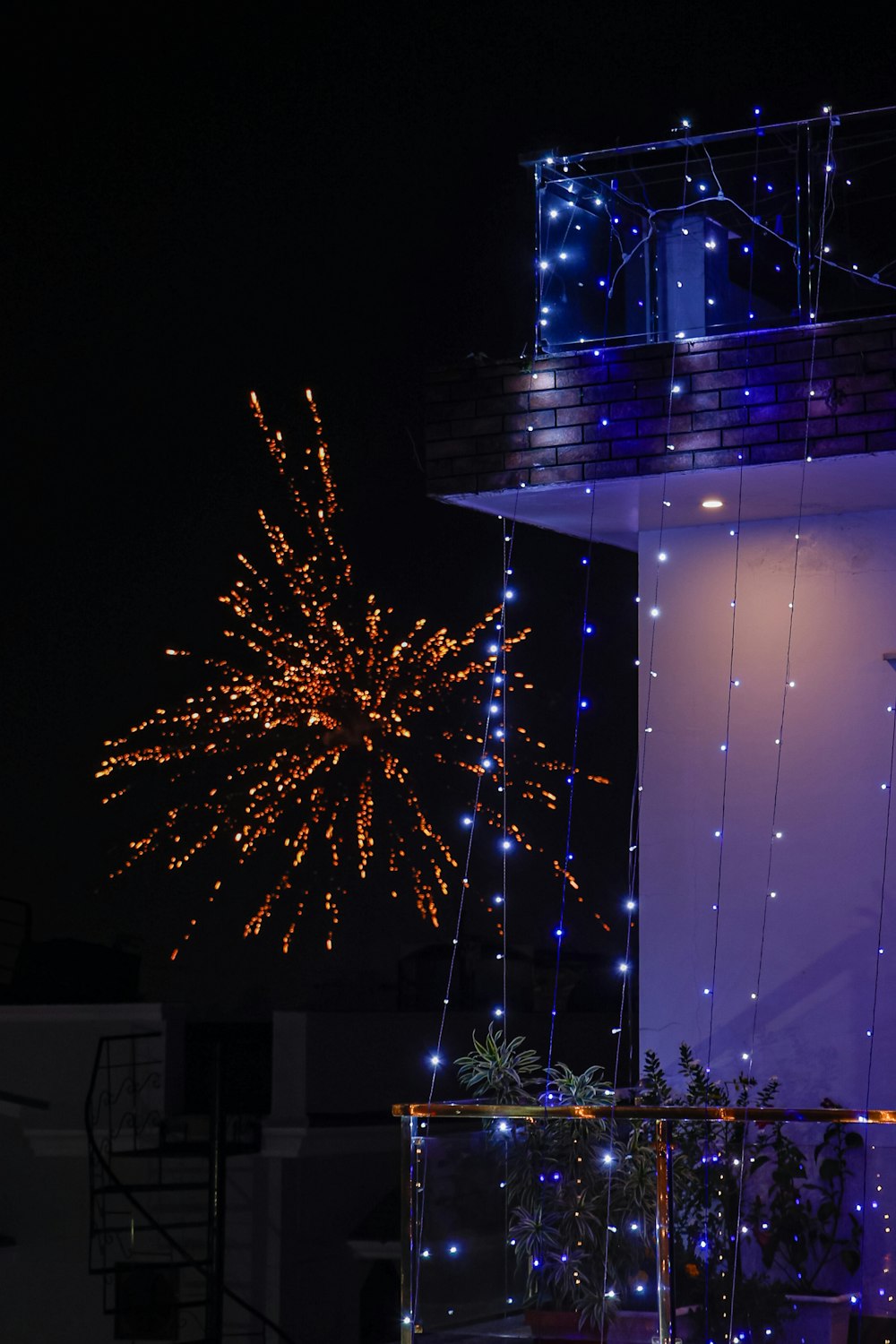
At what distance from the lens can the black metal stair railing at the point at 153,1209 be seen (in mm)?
12836

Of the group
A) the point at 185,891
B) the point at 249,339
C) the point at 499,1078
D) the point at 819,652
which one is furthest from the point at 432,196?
the point at 499,1078

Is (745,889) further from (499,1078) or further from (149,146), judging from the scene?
(149,146)

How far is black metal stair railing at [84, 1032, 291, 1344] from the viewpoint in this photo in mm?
12836

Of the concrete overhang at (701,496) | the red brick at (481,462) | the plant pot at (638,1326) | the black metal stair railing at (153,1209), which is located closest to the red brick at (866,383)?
the concrete overhang at (701,496)

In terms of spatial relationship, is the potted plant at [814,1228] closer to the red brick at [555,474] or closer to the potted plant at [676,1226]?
the potted plant at [676,1226]

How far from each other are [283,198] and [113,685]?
15.9ft

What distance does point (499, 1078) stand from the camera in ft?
22.6

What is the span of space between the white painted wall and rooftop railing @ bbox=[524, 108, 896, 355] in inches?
44.3

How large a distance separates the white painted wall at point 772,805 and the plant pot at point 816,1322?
61.5 inches

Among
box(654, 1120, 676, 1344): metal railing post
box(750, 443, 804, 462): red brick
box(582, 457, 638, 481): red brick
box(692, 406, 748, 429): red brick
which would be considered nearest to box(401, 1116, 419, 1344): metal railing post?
box(654, 1120, 676, 1344): metal railing post

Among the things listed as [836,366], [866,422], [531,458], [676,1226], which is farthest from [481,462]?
[676,1226]

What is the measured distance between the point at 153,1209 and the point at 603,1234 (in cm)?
849

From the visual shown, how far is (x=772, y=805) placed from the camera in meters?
7.99

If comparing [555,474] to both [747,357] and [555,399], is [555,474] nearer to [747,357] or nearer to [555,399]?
[555,399]
